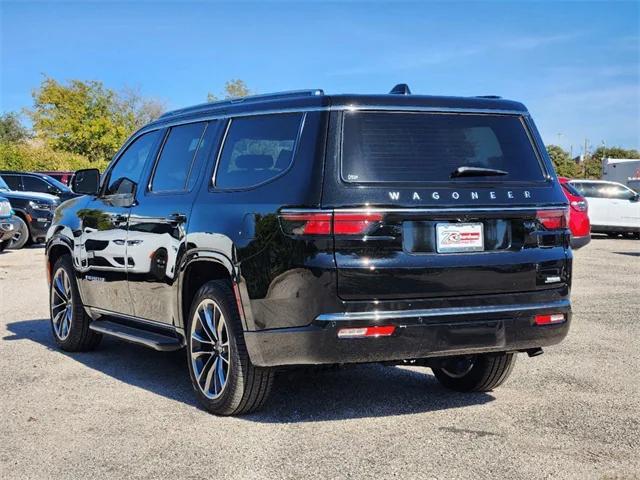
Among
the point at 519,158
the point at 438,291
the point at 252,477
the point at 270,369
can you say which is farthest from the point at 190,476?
the point at 519,158

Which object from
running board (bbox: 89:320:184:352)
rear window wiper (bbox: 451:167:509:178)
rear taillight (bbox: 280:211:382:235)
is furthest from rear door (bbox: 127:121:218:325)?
rear window wiper (bbox: 451:167:509:178)

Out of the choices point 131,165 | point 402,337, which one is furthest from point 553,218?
point 131,165

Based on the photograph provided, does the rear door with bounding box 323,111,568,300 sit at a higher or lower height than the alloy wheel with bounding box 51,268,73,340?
higher

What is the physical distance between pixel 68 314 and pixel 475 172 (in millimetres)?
4102

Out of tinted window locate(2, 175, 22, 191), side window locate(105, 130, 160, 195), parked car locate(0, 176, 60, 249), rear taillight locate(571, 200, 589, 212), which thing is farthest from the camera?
tinted window locate(2, 175, 22, 191)

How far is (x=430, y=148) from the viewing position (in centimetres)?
479

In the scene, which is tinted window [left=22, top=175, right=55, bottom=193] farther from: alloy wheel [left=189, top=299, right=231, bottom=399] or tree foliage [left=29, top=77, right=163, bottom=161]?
tree foliage [left=29, top=77, right=163, bottom=161]

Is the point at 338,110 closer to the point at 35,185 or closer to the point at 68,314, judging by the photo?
the point at 68,314

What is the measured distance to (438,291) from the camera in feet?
15.0

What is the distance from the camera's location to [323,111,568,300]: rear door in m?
4.46

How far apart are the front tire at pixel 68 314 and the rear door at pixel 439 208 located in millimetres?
3510

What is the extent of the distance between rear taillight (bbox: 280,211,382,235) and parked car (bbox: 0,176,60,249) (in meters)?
15.6

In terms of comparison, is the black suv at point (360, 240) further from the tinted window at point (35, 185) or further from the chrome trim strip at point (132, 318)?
the tinted window at point (35, 185)

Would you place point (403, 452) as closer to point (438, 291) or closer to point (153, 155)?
point (438, 291)
